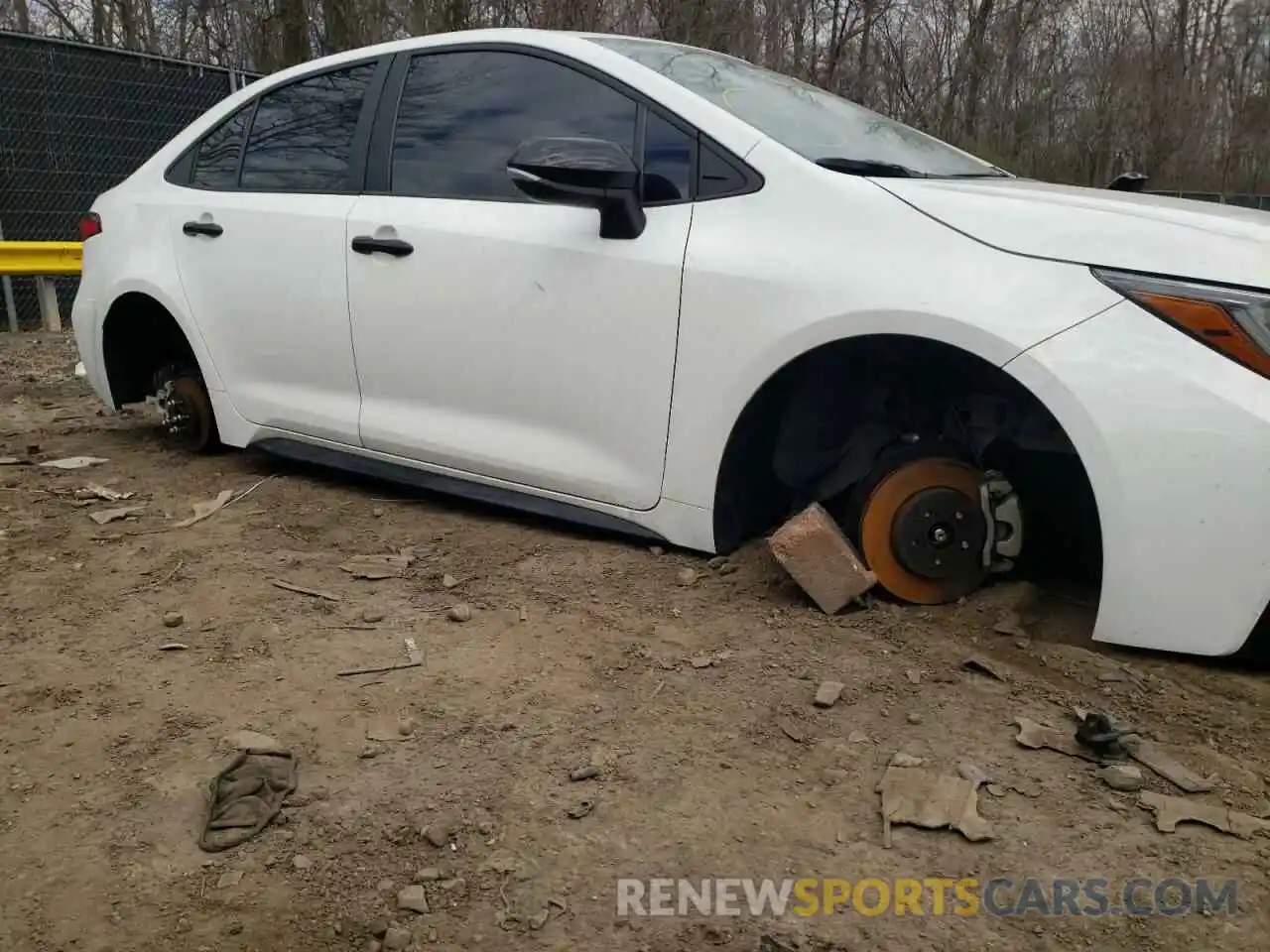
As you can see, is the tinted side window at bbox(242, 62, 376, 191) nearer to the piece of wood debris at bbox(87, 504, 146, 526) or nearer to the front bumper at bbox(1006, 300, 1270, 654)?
the piece of wood debris at bbox(87, 504, 146, 526)

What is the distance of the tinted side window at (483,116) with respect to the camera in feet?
11.3

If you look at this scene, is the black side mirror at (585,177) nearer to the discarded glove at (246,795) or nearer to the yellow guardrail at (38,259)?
the discarded glove at (246,795)

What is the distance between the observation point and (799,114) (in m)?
3.45

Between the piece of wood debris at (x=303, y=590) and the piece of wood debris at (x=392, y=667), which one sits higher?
the piece of wood debris at (x=392, y=667)

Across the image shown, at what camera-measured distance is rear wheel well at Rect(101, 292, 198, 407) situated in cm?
484

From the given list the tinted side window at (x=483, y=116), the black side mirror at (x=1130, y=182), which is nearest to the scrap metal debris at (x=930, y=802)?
the tinted side window at (x=483, y=116)

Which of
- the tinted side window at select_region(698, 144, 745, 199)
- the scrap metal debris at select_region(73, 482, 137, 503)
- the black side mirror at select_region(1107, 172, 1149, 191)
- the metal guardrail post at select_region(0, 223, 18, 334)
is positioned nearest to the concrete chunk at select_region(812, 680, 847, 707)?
the tinted side window at select_region(698, 144, 745, 199)

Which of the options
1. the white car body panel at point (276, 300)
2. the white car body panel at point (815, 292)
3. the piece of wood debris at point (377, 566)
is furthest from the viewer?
the white car body panel at point (276, 300)

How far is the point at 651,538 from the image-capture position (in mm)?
3428

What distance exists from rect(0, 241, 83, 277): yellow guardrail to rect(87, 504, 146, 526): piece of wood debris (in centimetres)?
480

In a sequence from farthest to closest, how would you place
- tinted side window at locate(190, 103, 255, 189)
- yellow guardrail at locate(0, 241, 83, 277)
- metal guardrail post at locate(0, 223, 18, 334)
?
metal guardrail post at locate(0, 223, 18, 334) < yellow guardrail at locate(0, 241, 83, 277) < tinted side window at locate(190, 103, 255, 189)

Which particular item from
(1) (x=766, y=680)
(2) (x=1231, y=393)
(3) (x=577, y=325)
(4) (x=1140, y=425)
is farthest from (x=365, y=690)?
(2) (x=1231, y=393)

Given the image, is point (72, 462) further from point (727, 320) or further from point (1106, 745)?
point (1106, 745)

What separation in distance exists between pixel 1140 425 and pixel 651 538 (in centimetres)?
147
